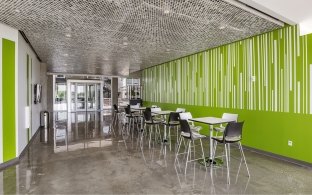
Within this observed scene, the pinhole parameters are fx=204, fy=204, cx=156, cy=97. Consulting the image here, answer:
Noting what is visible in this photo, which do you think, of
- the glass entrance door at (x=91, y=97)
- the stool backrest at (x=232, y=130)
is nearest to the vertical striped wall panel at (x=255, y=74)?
the stool backrest at (x=232, y=130)

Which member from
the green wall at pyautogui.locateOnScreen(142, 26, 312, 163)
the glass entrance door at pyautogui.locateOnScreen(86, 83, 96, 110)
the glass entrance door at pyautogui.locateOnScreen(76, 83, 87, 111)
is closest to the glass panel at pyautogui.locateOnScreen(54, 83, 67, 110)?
the glass entrance door at pyautogui.locateOnScreen(76, 83, 87, 111)

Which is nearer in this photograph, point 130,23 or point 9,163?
point 9,163

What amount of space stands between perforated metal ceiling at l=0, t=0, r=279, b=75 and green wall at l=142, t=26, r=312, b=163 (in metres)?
0.45

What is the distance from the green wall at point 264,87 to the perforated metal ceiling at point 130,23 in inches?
17.8

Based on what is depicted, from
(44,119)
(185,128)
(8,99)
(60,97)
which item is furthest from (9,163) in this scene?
(60,97)

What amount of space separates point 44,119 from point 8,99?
466 centimetres

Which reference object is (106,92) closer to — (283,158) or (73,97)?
(73,97)

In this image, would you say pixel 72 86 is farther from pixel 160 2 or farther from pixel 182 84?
pixel 160 2

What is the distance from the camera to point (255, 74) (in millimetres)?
4852

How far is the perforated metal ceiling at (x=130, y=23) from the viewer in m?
3.24

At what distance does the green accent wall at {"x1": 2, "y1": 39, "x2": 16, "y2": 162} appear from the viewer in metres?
3.90

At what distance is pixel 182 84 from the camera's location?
7.79m

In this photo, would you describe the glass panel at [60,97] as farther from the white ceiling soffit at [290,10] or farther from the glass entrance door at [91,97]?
the white ceiling soffit at [290,10]

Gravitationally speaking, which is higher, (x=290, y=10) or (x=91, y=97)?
(x=290, y=10)
